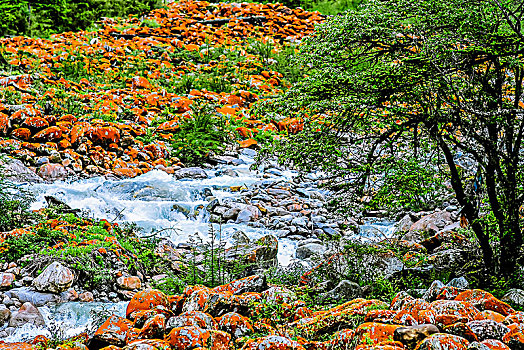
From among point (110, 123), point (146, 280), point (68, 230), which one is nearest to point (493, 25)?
point (146, 280)

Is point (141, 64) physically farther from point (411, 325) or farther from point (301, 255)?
point (411, 325)

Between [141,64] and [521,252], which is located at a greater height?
[141,64]

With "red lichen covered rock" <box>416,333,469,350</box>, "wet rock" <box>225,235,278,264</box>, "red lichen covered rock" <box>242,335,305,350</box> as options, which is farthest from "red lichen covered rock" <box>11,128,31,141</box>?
"red lichen covered rock" <box>416,333,469,350</box>

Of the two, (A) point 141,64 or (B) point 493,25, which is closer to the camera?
(B) point 493,25

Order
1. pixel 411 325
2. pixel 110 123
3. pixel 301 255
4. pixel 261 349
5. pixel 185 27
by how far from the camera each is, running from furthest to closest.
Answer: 1. pixel 185 27
2. pixel 110 123
3. pixel 301 255
4. pixel 411 325
5. pixel 261 349

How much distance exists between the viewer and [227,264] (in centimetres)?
456

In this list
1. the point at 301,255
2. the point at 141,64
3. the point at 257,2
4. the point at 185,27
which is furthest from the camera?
the point at 257,2

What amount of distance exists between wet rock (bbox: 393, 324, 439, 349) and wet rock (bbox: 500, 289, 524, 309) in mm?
965

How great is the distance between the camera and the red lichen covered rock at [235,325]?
272 centimetres

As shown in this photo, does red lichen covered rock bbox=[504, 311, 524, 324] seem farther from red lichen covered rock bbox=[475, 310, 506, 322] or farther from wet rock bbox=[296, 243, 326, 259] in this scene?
wet rock bbox=[296, 243, 326, 259]

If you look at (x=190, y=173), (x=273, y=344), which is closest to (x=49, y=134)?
(x=190, y=173)

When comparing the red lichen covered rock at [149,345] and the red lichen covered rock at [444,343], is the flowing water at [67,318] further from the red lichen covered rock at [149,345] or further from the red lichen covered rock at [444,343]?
the red lichen covered rock at [444,343]

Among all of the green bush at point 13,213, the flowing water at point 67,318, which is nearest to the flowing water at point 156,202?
the green bush at point 13,213

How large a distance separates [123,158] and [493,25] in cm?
673
